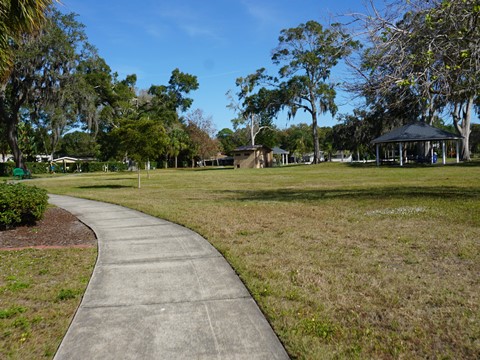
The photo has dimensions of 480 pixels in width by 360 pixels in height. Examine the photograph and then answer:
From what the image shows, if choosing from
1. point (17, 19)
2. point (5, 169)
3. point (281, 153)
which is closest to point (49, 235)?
point (17, 19)

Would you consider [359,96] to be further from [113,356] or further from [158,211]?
[113,356]

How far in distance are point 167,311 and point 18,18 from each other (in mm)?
6002

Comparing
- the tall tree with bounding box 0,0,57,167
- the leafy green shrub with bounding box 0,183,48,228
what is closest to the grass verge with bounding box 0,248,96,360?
the leafy green shrub with bounding box 0,183,48,228

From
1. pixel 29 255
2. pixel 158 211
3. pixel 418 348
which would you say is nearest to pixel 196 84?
pixel 158 211

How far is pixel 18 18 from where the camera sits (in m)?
7.29

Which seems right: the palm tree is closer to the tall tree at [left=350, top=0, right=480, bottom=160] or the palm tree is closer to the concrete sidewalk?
the concrete sidewalk

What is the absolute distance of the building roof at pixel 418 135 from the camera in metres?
41.0

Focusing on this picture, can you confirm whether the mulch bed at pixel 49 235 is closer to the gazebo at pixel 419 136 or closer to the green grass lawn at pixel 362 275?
the green grass lawn at pixel 362 275

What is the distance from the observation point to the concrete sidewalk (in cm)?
344

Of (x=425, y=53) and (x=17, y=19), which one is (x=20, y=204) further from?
(x=425, y=53)

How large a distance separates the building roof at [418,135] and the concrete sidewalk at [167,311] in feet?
128

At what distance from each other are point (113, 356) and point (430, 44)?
8.90 metres

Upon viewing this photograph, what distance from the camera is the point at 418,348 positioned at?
3395 millimetres

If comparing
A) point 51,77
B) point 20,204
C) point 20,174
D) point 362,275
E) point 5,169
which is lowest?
point 362,275
